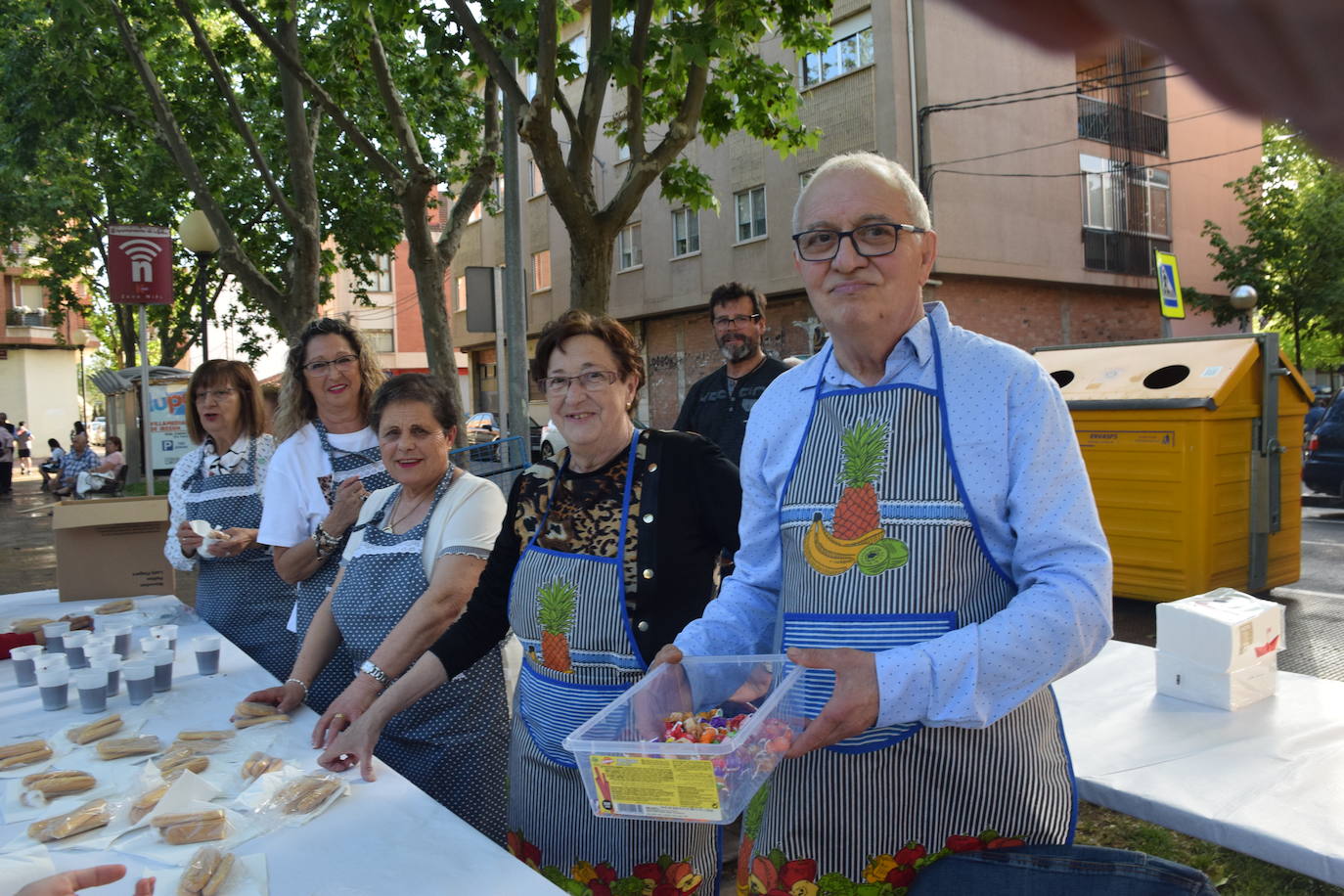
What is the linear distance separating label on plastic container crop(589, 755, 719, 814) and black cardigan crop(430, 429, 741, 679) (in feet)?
2.42

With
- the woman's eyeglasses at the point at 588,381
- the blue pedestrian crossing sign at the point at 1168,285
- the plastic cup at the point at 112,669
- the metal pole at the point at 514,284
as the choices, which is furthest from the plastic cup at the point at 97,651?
the blue pedestrian crossing sign at the point at 1168,285

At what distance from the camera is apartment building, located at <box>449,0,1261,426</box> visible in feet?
55.6

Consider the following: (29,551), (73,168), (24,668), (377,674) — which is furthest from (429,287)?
(73,168)

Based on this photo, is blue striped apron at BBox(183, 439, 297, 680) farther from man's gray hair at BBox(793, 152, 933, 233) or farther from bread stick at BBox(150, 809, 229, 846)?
man's gray hair at BBox(793, 152, 933, 233)

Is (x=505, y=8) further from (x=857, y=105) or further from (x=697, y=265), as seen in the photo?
(x=697, y=265)

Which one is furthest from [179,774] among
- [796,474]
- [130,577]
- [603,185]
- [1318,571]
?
[603,185]

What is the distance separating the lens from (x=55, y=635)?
3613 mm

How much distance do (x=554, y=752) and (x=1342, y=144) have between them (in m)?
2.20

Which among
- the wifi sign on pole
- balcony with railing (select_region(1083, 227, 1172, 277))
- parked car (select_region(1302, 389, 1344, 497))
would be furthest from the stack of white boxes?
balcony with railing (select_region(1083, 227, 1172, 277))

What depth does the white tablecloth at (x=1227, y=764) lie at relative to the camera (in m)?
2.45

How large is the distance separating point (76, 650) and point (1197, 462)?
6.35 m

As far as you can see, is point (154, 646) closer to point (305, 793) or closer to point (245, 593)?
point (245, 593)

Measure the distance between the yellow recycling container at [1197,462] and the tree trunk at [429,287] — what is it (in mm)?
5503

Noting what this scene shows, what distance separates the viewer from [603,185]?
24688 millimetres
